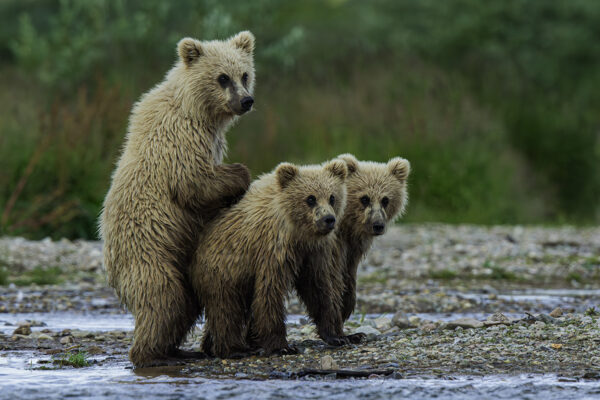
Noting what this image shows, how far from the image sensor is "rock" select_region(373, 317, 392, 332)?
7988 mm

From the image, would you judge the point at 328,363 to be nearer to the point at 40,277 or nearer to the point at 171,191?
the point at 171,191

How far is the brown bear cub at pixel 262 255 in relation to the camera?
6.50 m

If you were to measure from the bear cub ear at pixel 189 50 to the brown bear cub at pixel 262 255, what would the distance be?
109 cm

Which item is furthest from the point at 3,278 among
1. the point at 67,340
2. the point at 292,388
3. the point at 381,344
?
the point at 292,388

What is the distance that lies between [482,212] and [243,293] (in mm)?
11191

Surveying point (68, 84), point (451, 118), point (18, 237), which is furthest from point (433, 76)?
point (18, 237)

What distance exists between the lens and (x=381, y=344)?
6797 mm

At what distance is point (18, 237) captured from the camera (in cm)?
1330

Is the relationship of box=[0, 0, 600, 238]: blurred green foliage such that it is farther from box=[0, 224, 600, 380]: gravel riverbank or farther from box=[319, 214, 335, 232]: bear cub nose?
box=[319, 214, 335, 232]: bear cub nose

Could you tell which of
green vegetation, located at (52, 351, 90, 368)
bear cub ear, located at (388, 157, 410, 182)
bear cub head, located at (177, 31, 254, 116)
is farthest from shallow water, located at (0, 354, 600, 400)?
bear cub ear, located at (388, 157, 410, 182)

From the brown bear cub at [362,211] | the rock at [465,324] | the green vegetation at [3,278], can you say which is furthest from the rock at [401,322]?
the green vegetation at [3,278]

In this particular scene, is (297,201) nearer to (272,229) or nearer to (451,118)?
(272,229)

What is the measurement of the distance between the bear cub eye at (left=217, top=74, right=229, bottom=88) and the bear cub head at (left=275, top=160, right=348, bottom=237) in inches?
29.7

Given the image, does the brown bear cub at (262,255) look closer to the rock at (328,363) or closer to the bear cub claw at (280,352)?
the bear cub claw at (280,352)
